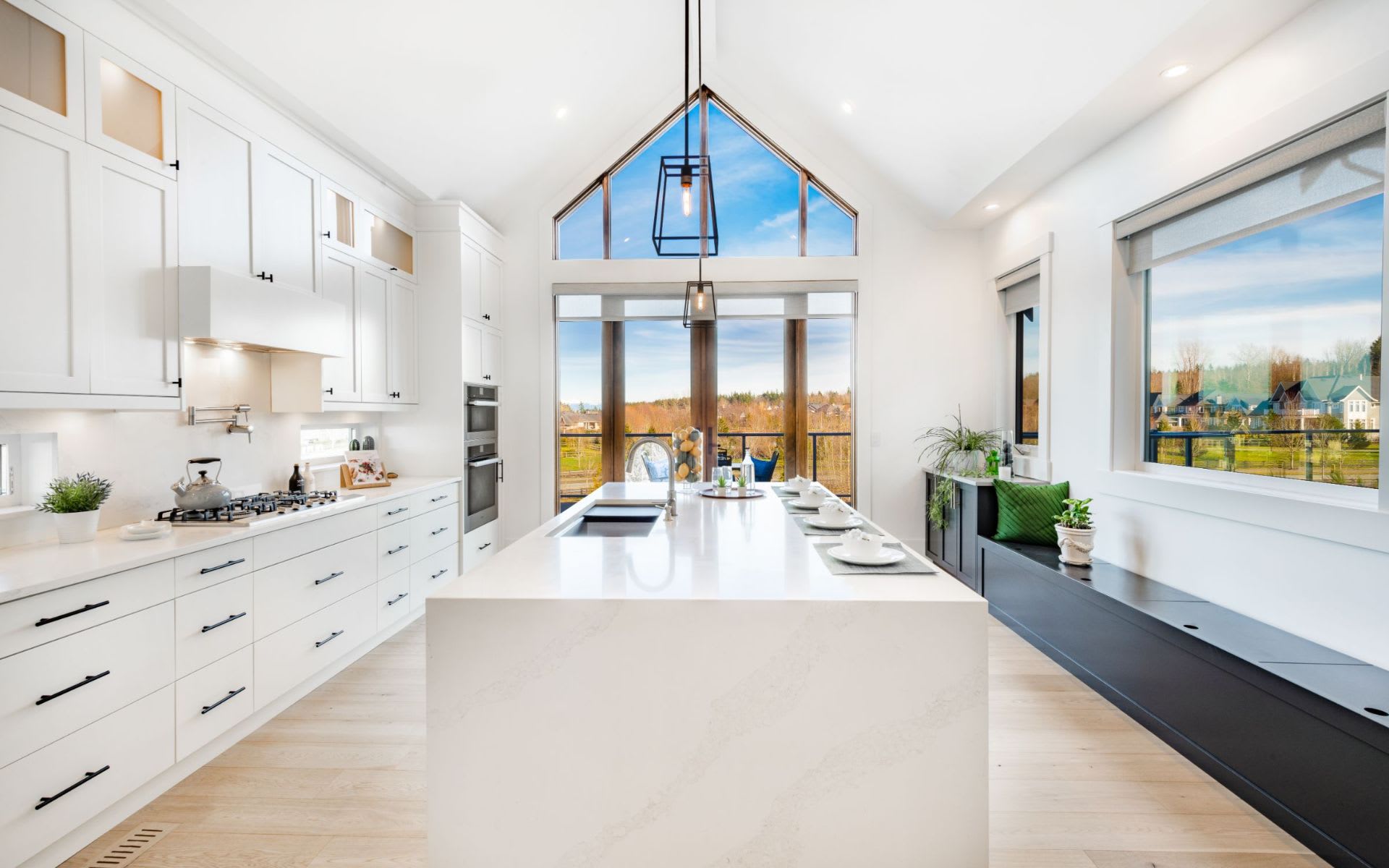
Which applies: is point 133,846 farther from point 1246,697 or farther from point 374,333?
point 1246,697

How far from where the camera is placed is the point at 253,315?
105 inches

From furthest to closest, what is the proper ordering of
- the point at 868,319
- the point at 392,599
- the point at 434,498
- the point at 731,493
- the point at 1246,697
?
the point at 868,319 < the point at 434,498 < the point at 392,599 < the point at 731,493 < the point at 1246,697

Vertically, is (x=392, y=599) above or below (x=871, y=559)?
below

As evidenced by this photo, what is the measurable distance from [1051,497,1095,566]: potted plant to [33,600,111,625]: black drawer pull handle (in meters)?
3.87

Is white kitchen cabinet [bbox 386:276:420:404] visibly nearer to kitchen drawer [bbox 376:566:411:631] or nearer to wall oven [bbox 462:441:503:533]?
wall oven [bbox 462:441:503:533]

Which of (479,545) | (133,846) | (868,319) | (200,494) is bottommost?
(133,846)

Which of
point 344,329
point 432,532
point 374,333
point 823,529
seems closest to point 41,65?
point 344,329

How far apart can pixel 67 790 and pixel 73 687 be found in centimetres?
27

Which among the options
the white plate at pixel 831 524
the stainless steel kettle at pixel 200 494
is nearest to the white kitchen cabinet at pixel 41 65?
the stainless steel kettle at pixel 200 494

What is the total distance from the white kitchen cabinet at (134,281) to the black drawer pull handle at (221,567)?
0.70m

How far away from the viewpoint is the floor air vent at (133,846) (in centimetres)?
176

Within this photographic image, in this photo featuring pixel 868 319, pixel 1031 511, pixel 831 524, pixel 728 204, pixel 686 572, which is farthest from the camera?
pixel 728 204

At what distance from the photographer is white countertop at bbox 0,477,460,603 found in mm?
1697

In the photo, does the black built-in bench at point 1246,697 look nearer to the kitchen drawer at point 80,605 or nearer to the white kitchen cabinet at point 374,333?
the kitchen drawer at point 80,605
